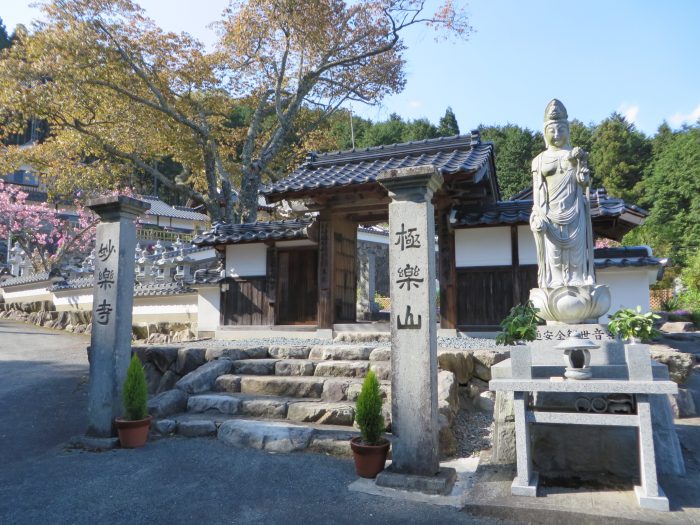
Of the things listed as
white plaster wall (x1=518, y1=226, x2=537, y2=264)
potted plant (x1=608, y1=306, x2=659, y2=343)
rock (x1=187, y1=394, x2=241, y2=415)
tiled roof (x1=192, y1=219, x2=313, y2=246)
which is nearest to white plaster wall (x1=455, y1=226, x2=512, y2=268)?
white plaster wall (x1=518, y1=226, x2=537, y2=264)

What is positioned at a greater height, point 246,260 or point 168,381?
point 246,260

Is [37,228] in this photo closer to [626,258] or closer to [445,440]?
[445,440]

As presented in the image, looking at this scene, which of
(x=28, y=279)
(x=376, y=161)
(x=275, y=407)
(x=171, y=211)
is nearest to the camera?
(x=275, y=407)

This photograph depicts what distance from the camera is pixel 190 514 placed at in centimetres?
412

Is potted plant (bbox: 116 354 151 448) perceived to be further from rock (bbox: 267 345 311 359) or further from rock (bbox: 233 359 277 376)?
rock (bbox: 267 345 311 359)

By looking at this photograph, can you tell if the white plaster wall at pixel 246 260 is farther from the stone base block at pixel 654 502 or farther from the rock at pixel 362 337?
the stone base block at pixel 654 502

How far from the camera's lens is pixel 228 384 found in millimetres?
7832

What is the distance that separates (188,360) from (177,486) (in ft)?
13.7

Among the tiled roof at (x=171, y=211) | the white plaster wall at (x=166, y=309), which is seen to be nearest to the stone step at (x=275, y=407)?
the white plaster wall at (x=166, y=309)

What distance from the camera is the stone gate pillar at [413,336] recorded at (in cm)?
463

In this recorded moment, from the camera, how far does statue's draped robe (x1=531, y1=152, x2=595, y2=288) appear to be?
19.3 ft

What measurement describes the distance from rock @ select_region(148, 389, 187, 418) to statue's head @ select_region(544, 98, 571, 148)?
6.75 meters

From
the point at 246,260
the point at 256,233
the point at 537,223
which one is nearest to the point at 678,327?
the point at 537,223

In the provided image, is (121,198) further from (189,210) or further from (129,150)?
(189,210)
